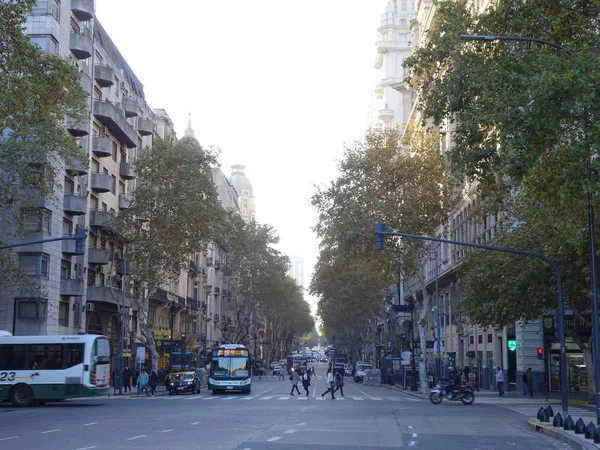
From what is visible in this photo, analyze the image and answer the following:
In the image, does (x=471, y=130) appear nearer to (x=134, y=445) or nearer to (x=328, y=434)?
(x=328, y=434)

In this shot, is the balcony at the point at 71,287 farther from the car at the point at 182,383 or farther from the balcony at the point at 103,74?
the balcony at the point at 103,74

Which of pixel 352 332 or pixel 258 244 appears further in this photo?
pixel 352 332

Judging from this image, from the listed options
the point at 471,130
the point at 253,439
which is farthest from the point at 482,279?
the point at 253,439

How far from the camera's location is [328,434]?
2331cm

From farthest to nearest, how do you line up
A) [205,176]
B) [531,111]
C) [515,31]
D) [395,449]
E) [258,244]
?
[258,244]
[205,176]
[515,31]
[531,111]
[395,449]

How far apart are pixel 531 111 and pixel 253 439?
10165mm

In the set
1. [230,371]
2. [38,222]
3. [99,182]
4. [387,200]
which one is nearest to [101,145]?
[99,182]

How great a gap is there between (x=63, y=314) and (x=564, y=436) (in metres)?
38.3

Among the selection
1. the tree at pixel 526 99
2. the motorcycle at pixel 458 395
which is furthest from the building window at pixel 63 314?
the tree at pixel 526 99

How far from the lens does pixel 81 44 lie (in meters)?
54.8

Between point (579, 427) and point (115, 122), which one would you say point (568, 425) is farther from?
point (115, 122)

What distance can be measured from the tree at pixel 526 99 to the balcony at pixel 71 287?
3136 cm

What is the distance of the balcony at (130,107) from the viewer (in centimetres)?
6694

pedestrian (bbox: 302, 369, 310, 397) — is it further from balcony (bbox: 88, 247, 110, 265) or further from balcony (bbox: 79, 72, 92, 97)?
balcony (bbox: 79, 72, 92, 97)
